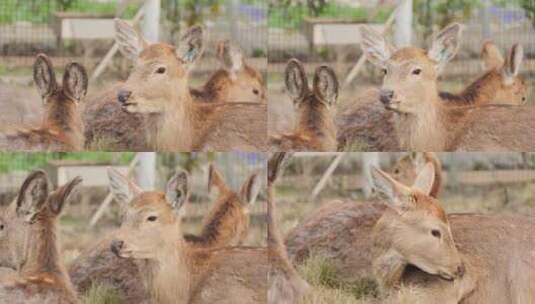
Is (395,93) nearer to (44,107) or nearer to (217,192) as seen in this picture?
(217,192)

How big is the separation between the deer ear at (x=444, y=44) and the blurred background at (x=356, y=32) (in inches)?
1.6

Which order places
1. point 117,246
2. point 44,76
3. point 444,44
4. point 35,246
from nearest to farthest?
point 117,246 < point 35,246 < point 44,76 < point 444,44

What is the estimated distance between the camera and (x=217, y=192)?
22.2 feet

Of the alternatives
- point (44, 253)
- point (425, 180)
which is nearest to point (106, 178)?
point (44, 253)

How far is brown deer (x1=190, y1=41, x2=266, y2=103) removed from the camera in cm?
675

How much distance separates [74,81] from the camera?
671 centimetres

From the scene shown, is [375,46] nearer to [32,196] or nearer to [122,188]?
[122,188]

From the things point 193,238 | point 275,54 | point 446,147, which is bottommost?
point 193,238

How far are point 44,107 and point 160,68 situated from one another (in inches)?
22.7

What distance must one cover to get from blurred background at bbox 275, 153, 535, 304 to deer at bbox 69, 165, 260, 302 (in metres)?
0.19

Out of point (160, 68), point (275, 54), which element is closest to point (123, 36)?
point (160, 68)

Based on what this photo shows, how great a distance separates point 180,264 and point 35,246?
668mm

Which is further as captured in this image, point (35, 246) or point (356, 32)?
point (356, 32)

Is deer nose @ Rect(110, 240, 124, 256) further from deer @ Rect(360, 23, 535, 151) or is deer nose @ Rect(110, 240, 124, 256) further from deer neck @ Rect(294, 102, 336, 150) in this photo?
deer @ Rect(360, 23, 535, 151)
